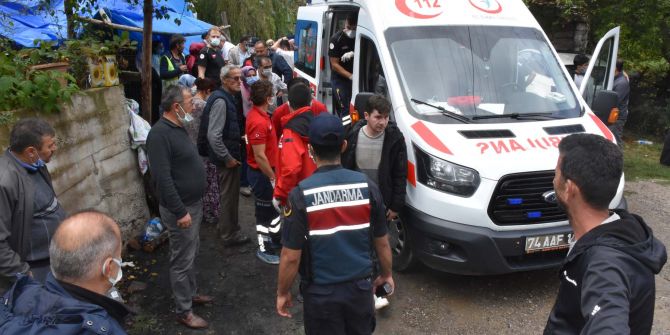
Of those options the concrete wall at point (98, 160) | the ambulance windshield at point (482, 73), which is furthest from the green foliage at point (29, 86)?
the ambulance windshield at point (482, 73)

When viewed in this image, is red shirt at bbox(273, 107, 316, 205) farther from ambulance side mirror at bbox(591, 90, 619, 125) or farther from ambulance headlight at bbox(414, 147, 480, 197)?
ambulance side mirror at bbox(591, 90, 619, 125)

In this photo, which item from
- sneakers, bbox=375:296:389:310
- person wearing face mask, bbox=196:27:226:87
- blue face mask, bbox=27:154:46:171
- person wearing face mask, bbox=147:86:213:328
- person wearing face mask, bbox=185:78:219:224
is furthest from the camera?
person wearing face mask, bbox=196:27:226:87

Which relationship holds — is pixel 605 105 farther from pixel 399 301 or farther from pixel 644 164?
pixel 644 164

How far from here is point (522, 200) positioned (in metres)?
3.93

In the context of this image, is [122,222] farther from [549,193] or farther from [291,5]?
[291,5]

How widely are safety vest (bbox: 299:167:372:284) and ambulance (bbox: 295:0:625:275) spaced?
1561 mm

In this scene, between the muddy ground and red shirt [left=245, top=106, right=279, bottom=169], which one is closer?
the muddy ground

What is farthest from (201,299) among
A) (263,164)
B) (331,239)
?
(331,239)

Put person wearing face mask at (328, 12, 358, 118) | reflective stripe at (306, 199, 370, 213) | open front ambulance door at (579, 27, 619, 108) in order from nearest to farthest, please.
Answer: reflective stripe at (306, 199, 370, 213)
open front ambulance door at (579, 27, 619, 108)
person wearing face mask at (328, 12, 358, 118)

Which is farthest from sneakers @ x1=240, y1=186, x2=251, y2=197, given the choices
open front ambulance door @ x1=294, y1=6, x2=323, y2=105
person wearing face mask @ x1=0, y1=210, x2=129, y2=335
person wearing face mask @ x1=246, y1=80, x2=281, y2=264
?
person wearing face mask @ x1=0, y1=210, x2=129, y2=335

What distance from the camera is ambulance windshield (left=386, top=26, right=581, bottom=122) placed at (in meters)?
4.57

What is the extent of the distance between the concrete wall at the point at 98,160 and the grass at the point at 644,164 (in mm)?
7367

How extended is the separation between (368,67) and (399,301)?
2534 mm

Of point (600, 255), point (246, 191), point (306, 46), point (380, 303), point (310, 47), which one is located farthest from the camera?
point (306, 46)
